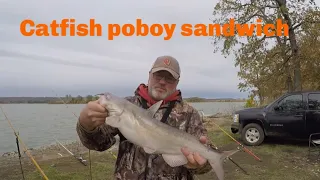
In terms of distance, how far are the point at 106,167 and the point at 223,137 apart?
6589 mm

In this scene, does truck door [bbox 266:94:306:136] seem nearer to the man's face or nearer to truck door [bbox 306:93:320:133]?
truck door [bbox 306:93:320:133]

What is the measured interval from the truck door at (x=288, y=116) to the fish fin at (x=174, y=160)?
929 cm

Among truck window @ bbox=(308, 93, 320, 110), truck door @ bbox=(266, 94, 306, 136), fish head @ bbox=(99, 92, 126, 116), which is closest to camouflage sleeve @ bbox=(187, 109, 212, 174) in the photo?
fish head @ bbox=(99, 92, 126, 116)

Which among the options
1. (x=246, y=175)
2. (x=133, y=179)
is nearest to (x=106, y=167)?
(x=246, y=175)

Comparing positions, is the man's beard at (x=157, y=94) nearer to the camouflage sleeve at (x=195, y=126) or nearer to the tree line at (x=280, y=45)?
the camouflage sleeve at (x=195, y=126)

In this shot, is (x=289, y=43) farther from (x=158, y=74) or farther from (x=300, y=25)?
(x=158, y=74)

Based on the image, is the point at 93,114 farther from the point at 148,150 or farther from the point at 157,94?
the point at 157,94

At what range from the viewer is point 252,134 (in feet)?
38.6

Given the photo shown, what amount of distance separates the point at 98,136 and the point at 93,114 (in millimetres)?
431

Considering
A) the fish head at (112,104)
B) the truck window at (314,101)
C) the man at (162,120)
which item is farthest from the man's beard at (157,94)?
the truck window at (314,101)

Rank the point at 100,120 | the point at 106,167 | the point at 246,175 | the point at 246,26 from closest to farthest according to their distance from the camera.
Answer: the point at 100,120 → the point at 246,175 → the point at 106,167 → the point at 246,26

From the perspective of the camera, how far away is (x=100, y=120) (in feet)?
8.64

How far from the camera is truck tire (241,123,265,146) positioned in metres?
11.6

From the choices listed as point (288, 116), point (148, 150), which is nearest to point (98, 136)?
point (148, 150)
